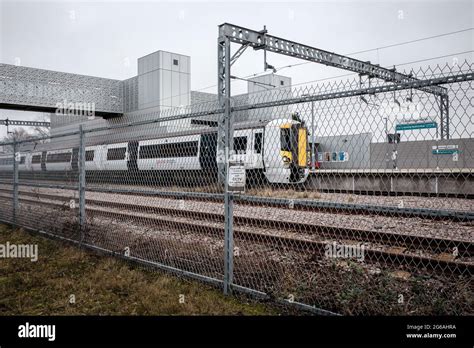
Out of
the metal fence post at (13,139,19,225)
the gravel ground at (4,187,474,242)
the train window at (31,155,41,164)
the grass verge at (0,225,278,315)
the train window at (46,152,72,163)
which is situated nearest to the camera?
the grass verge at (0,225,278,315)

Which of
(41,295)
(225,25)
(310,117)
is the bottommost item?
(41,295)

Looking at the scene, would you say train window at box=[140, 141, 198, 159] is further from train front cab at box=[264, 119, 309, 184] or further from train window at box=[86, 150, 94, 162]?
train window at box=[86, 150, 94, 162]

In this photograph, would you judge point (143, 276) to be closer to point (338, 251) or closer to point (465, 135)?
point (338, 251)

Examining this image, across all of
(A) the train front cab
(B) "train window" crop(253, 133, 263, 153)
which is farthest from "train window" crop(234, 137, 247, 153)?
(A) the train front cab

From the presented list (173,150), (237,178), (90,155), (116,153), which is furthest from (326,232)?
(90,155)

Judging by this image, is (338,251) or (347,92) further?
(338,251)

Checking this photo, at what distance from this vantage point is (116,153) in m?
21.5

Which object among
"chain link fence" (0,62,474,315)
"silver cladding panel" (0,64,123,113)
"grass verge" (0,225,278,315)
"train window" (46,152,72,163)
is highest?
A: "silver cladding panel" (0,64,123,113)

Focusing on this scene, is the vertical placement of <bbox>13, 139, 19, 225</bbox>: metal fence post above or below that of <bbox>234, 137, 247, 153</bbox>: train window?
below

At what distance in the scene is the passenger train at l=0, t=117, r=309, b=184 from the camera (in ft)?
43.3
